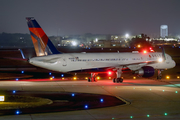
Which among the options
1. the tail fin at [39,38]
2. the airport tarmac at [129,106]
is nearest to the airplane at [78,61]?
the tail fin at [39,38]

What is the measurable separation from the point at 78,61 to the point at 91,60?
1.63m

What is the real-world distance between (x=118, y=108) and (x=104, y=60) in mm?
15667

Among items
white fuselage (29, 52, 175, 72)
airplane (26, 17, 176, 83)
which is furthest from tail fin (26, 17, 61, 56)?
white fuselage (29, 52, 175, 72)

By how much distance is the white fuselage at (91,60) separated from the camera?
33.4 metres

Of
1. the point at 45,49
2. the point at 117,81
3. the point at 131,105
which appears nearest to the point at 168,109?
the point at 131,105

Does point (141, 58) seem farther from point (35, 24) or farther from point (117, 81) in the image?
point (35, 24)

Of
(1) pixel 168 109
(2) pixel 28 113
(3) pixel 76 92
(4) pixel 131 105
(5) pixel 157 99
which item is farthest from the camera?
(3) pixel 76 92

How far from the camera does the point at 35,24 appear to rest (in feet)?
113

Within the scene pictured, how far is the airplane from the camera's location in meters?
33.3

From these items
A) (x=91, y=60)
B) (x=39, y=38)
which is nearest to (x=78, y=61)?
(x=91, y=60)

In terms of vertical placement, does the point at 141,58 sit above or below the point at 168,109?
above

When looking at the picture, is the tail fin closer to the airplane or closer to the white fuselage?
the airplane

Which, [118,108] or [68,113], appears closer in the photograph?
[68,113]

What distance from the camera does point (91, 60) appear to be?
34719 mm
